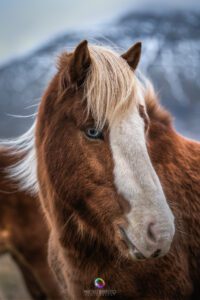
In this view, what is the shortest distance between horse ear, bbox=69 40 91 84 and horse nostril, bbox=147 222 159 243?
2.92 ft

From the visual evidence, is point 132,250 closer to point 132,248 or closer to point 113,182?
point 132,248

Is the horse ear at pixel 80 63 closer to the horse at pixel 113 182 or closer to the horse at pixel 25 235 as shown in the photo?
the horse at pixel 113 182

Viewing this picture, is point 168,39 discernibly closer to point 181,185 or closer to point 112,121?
point 181,185

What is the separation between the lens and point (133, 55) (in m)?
2.56

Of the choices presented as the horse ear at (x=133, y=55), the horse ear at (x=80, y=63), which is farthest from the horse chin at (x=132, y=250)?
the horse ear at (x=133, y=55)

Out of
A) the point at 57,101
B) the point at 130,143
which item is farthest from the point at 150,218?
the point at 57,101

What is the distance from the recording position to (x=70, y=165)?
230 cm

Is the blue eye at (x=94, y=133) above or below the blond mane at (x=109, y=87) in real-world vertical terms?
below

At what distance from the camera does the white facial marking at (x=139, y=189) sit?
6.43ft

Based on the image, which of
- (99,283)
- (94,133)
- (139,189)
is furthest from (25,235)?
(139,189)

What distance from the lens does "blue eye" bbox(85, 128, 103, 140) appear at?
221 centimetres

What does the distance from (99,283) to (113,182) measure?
67cm

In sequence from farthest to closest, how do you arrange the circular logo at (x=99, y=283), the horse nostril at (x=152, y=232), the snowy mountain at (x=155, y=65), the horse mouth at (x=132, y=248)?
the snowy mountain at (x=155, y=65) → the circular logo at (x=99, y=283) → the horse mouth at (x=132, y=248) → the horse nostril at (x=152, y=232)

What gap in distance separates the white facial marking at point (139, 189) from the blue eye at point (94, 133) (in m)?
0.07
